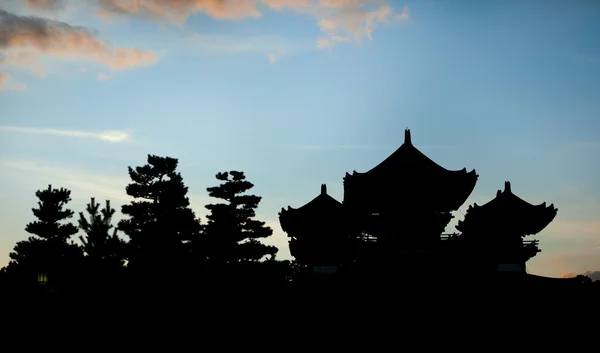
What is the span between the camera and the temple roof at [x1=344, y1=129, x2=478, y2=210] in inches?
1350

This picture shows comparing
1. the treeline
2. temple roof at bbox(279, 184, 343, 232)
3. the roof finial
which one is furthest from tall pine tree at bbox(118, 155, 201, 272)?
the roof finial

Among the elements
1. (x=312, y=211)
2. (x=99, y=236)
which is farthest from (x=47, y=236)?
(x=312, y=211)

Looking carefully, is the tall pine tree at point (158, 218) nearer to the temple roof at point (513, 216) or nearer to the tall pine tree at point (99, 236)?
the tall pine tree at point (99, 236)

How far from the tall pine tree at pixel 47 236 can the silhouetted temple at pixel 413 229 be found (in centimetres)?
1873

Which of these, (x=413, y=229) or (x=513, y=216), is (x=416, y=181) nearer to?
(x=413, y=229)

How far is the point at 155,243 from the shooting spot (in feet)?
147

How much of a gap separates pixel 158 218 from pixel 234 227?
7.16m

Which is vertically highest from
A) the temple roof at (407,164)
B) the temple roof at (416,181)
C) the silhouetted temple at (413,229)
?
the temple roof at (407,164)

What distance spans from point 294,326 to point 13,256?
88.1ft

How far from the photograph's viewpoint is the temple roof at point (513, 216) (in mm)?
33062

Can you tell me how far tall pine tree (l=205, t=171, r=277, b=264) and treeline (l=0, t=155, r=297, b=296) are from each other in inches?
3.4

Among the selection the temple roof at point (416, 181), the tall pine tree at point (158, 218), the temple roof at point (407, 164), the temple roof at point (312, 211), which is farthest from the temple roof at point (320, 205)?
the tall pine tree at point (158, 218)

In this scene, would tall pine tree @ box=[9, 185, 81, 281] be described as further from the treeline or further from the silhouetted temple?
the silhouetted temple

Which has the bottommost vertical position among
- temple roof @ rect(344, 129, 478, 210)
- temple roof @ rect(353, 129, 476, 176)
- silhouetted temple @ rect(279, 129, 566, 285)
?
silhouetted temple @ rect(279, 129, 566, 285)
